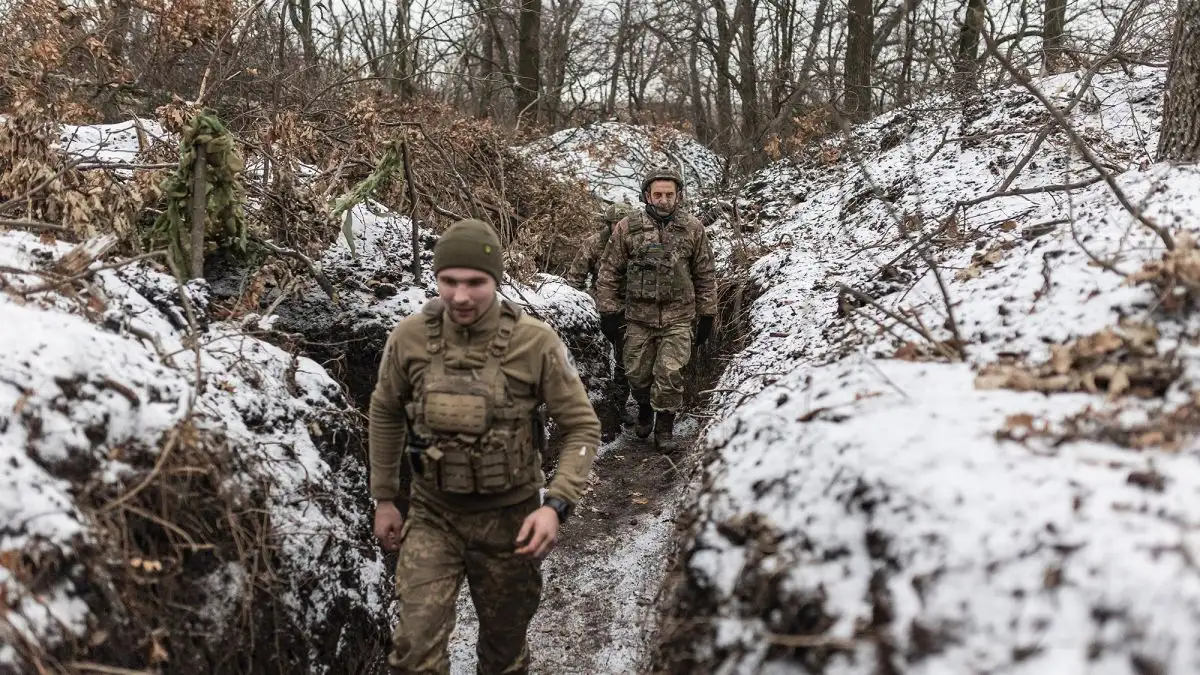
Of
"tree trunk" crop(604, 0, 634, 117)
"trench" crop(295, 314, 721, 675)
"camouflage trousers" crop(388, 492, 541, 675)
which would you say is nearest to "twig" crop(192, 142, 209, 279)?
"trench" crop(295, 314, 721, 675)

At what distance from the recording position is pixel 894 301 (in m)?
4.25

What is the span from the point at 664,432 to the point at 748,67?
962 cm

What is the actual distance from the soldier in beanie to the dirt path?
64cm

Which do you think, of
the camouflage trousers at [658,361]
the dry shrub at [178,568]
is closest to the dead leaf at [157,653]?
the dry shrub at [178,568]

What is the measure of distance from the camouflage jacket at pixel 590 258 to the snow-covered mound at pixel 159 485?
375 centimetres

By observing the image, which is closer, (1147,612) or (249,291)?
(1147,612)

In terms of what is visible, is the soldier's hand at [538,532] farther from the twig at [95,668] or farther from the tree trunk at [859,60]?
the tree trunk at [859,60]

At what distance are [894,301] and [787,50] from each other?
11.8 meters

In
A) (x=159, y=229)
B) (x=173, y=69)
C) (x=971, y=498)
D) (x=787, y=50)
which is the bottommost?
(x=971, y=498)

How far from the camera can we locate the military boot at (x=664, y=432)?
21.8 ft

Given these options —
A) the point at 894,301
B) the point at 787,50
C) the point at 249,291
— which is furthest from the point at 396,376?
the point at 787,50

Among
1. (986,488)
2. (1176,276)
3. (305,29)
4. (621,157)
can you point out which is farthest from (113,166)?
(621,157)

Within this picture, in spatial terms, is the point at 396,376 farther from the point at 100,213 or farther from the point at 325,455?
the point at 100,213

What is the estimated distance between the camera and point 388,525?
3.12 meters
